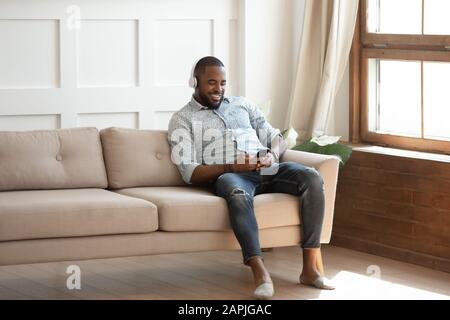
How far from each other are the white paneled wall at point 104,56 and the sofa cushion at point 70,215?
971 mm

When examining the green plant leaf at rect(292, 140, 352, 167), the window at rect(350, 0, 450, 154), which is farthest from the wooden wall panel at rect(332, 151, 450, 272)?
the window at rect(350, 0, 450, 154)

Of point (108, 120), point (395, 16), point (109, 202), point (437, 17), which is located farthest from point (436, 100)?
point (109, 202)

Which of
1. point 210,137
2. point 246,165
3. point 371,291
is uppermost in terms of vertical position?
point 210,137

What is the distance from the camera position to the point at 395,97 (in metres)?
5.41

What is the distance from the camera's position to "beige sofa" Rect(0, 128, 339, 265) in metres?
4.05

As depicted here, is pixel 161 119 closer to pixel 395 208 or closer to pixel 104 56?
pixel 104 56

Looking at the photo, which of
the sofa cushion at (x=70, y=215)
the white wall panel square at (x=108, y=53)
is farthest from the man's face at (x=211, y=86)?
the white wall panel square at (x=108, y=53)

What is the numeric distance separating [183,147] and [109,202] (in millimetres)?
589

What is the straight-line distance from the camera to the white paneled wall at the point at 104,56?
5070 mm

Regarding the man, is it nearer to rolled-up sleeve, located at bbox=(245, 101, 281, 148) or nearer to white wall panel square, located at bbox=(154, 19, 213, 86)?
rolled-up sleeve, located at bbox=(245, 101, 281, 148)

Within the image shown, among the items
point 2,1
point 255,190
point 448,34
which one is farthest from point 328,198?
point 2,1

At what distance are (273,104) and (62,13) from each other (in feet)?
4.76

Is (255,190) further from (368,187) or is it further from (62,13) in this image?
(62,13)

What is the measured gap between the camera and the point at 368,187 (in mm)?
5234
